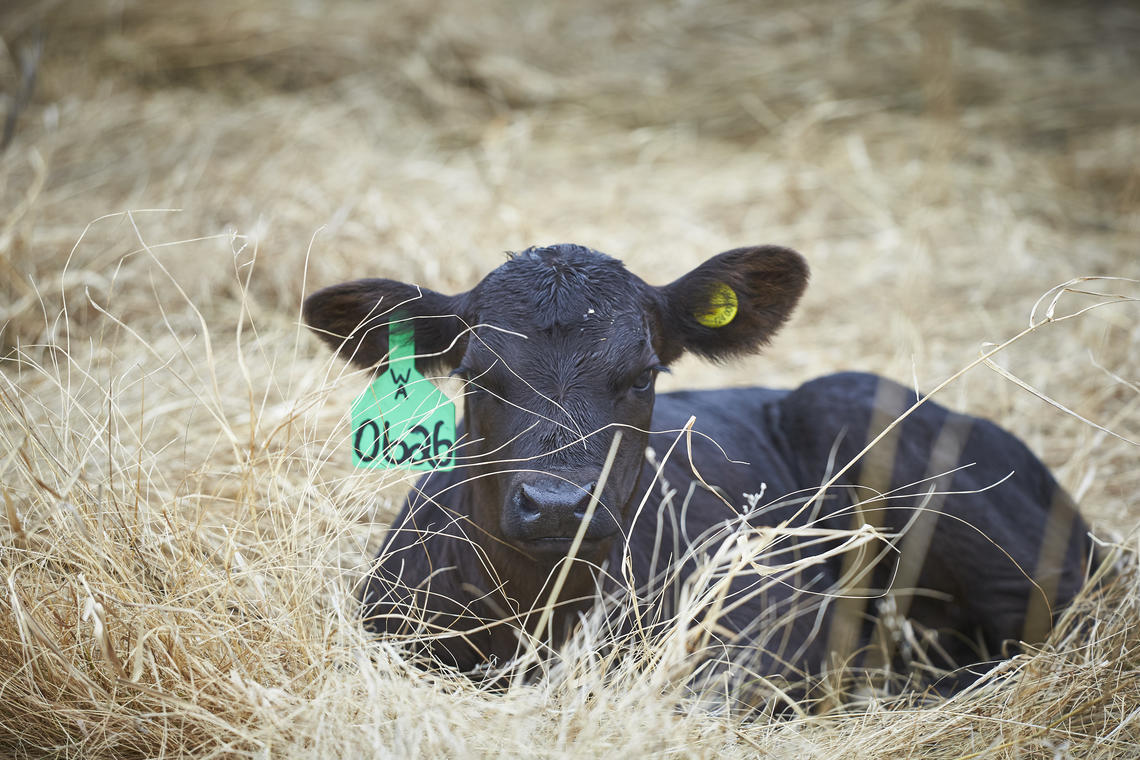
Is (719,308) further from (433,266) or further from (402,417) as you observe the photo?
(433,266)

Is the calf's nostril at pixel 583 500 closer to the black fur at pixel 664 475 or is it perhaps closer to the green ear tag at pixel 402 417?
the black fur at pixel 664 475

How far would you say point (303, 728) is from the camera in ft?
7.20

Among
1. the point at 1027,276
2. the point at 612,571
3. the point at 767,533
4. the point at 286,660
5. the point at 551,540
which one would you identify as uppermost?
the point at 767,533

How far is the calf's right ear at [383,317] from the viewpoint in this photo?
10.1 feet

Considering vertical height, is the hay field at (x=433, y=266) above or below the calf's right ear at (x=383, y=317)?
below

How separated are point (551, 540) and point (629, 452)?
19.3 inches

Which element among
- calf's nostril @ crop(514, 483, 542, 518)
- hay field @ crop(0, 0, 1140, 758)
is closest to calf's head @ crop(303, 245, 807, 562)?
calf's nostril @ crop(514, 483, 542, 518)

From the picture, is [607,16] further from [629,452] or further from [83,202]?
[629,452]

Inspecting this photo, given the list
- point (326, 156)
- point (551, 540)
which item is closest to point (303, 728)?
point (551, 540)

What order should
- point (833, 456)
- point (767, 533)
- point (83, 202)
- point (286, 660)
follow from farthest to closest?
point (83, 202), point (833, 456), point (286, 660), point (767, 533)

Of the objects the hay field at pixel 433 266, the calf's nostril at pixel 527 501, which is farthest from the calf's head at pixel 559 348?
the hay field at pixel 433 266

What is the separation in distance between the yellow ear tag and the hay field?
74cm

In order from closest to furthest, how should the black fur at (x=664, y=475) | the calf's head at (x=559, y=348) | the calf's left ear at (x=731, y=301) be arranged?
1. the calf's head at (x=559, y=348)
2. the black fur at (x=664, y=475)
3. the calf's left ear at (x=731, y=301)

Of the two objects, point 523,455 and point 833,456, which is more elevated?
point 523,455
